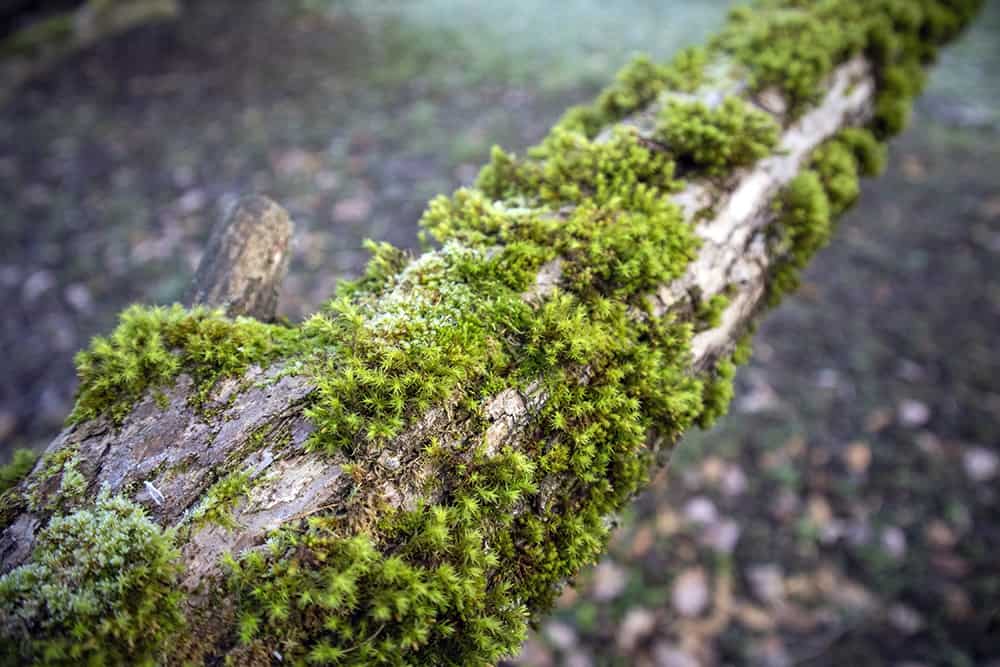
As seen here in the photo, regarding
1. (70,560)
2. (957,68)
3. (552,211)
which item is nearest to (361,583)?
(70,560)

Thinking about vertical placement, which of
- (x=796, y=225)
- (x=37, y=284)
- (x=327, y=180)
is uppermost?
(x=796, y=225)

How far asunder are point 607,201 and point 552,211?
160 mm

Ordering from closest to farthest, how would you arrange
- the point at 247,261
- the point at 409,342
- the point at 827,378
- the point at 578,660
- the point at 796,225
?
the point at 409,342 < the point at 247,261 < the point at 796,225 < the point at 578,660 < the point at 827,378

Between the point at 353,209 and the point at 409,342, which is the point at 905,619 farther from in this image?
the point at 353,209

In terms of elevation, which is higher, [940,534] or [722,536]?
[722,536]

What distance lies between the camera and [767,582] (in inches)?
122

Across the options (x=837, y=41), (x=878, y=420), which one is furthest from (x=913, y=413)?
(x=837, y=41)

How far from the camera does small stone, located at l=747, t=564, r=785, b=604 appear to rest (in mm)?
3057

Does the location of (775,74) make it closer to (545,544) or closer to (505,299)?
(505,299)

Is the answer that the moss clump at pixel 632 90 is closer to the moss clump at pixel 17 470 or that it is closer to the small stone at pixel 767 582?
the moss clump at pixel 17 470

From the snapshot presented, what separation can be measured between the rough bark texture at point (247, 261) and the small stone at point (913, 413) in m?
3.78

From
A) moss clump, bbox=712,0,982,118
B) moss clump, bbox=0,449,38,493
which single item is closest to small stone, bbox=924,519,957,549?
moss clump, bbox=712,0,982,118

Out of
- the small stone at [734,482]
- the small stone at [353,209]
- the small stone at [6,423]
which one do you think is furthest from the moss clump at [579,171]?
the small stone at [6,423]

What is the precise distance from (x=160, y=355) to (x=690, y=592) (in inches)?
111
